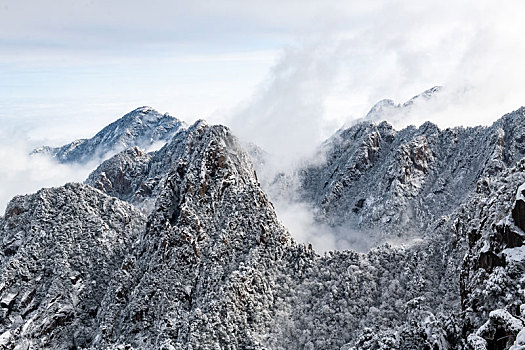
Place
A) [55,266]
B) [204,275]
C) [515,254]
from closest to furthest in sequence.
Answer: [515,254] → [204,275] → [55,266]

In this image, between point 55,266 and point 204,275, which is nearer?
point 204,275

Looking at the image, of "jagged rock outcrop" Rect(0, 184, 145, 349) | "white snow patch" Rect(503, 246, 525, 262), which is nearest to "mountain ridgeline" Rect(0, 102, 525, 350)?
"jagged rock outcrop" Rect(0, 184, 145, 349)

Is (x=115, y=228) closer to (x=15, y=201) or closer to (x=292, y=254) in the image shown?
(x=15, y=201)

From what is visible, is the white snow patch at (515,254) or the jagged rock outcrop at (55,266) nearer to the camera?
the white snow patch at (515,254)

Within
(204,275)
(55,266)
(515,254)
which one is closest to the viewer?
(515,254)

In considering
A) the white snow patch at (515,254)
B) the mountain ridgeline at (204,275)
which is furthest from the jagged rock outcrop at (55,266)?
the white snow patch at (515,254)

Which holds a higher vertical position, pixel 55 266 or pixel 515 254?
pixel 55 266

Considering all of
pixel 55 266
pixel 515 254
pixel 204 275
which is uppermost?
pixel 204 275

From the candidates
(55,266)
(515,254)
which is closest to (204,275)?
(55,266)

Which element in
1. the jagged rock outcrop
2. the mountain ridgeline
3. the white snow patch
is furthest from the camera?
the jagged rock outcrop

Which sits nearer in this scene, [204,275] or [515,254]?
[515,254]

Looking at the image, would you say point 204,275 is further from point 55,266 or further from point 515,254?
point 515,254

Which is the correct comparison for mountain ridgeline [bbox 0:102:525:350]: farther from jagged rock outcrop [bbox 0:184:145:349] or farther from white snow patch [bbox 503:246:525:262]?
white snow patch [bbox 503:246:525:262]

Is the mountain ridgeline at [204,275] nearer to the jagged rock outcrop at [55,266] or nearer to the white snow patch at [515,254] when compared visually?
the jagged rock outcrop at [55,266]
